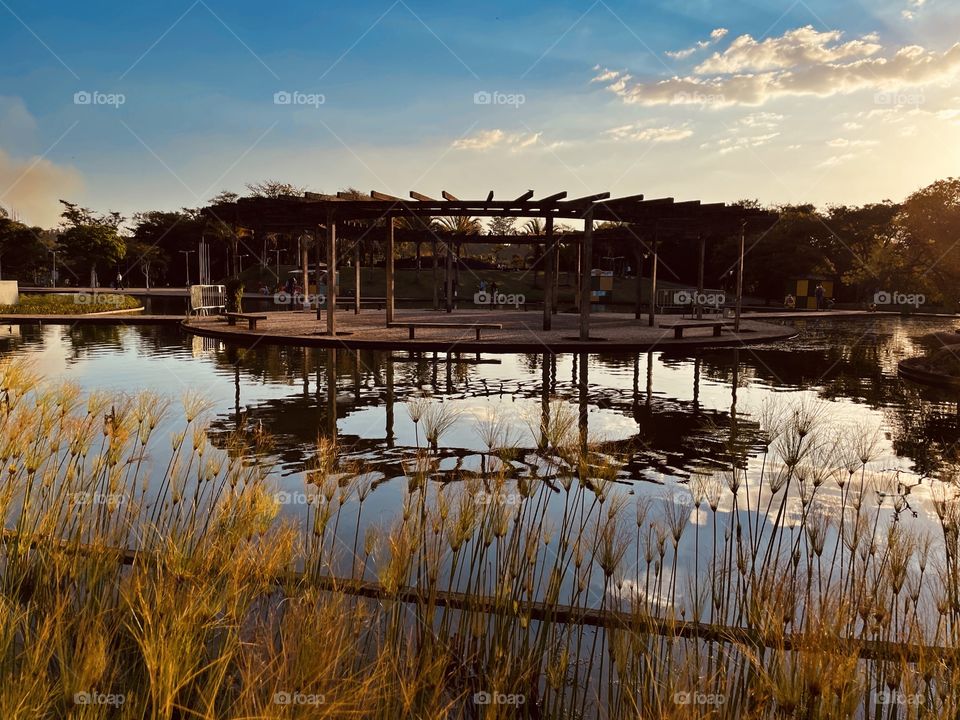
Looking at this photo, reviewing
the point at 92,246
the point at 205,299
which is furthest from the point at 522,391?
the point at 92,246

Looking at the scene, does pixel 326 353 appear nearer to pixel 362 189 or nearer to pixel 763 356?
pixel 763 356

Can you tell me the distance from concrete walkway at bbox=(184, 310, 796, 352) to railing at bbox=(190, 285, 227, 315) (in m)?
1.52

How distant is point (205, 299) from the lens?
27297mm

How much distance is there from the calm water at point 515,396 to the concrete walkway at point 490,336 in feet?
2.00

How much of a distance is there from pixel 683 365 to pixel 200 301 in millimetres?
18404

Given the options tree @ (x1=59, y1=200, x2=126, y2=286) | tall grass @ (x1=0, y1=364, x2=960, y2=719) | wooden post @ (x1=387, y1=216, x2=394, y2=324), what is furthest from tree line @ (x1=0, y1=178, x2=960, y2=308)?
tall grass @ (x1=0, y1=364, x2=960, y2=719)

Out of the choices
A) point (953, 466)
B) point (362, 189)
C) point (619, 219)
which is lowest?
point (953, 466)

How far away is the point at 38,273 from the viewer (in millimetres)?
70438

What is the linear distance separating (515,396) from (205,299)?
20.3 m

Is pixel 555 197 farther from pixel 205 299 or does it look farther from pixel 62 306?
pixel 62 306

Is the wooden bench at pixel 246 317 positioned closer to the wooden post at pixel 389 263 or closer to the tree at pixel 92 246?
the wooden post at pixel 389 263

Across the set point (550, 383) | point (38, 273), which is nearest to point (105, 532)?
point (550, 383)

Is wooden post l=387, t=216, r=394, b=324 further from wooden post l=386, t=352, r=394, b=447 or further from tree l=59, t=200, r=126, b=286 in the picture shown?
tree l=59, t=200, r=126, b=286

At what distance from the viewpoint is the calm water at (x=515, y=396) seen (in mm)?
7102
